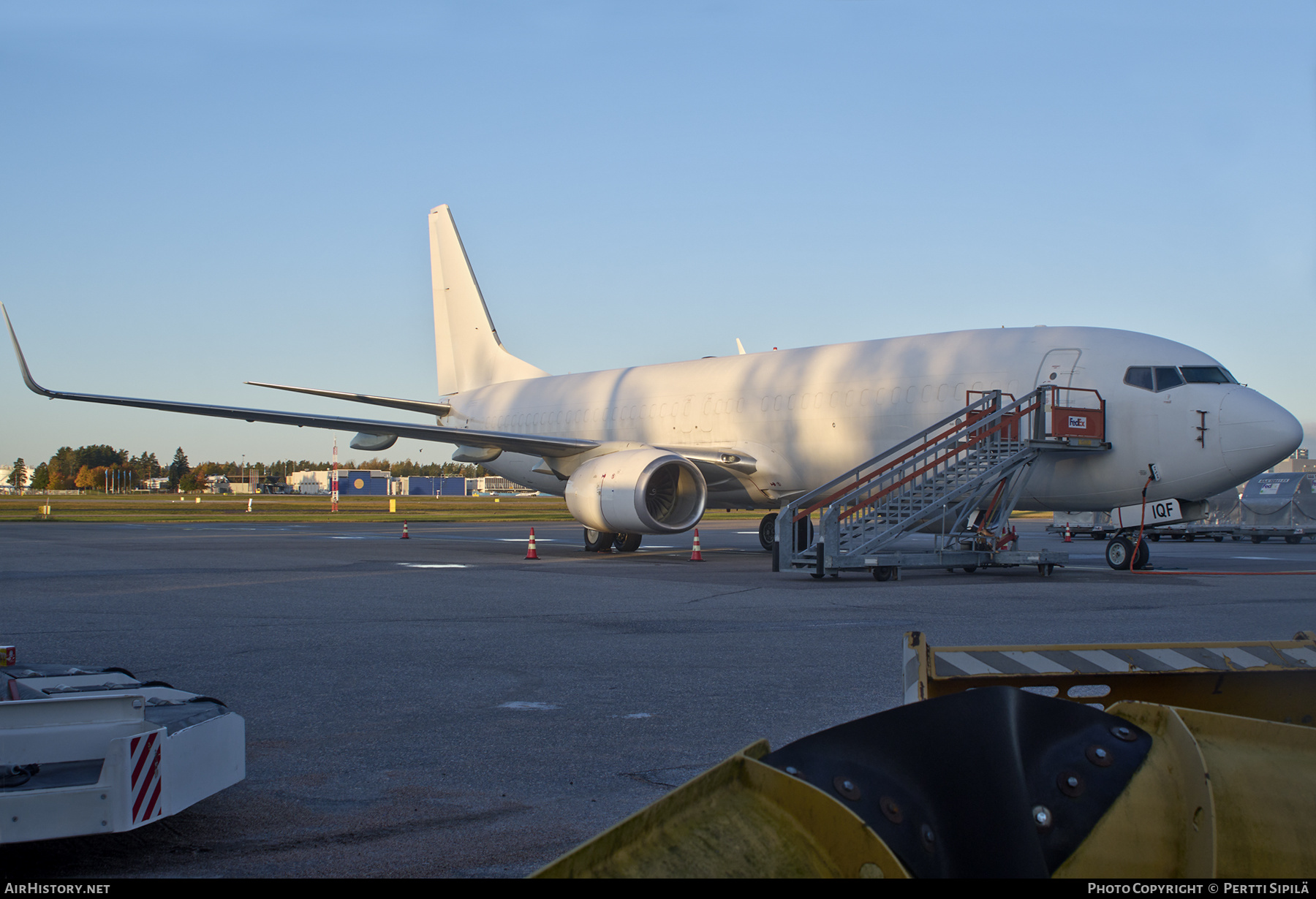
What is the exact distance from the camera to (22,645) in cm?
786

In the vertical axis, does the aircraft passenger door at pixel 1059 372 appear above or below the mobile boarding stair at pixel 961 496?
above

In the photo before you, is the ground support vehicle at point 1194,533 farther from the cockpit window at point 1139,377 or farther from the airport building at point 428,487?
the airport building at point 428,487

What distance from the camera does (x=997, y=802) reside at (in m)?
2.03

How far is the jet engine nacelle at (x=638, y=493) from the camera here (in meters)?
16.7

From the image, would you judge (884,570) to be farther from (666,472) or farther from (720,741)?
(720,741)

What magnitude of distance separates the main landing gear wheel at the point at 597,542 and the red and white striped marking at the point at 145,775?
16.4 meters

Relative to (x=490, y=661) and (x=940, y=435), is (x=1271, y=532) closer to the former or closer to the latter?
(x=940, y=435)

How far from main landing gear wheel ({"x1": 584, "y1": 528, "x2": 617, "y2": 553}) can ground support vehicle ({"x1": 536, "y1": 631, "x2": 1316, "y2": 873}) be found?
17552 mm

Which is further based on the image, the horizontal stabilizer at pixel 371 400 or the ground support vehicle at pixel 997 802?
the horizontal stabilizer at pixel 371 400

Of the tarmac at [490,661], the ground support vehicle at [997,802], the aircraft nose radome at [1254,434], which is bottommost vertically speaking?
the tarmac at [490,661]

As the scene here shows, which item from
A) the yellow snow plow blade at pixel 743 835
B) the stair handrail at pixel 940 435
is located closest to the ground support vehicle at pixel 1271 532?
the stair handrail at pixel 940 435

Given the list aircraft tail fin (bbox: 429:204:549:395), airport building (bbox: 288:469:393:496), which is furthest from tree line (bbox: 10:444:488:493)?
aircraft tail fin (bbox: 429:204:549:395)

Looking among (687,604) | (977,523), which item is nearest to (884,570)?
(977,523)

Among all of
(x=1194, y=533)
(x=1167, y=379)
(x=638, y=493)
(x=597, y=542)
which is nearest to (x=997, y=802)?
(x=1167, y=379)
